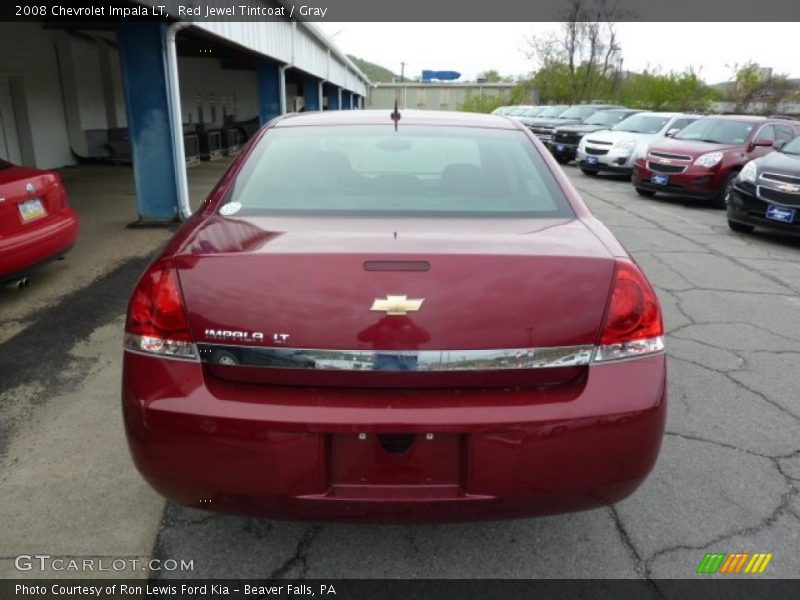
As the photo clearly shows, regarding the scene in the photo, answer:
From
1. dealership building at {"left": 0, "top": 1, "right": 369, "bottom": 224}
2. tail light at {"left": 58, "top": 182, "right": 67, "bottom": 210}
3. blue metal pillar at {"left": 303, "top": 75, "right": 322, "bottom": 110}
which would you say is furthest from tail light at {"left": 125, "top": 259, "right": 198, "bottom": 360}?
blue metal pillar at {"left": 303, "top": 75, "right": 322, "bottom": 110}

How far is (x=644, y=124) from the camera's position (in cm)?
1577

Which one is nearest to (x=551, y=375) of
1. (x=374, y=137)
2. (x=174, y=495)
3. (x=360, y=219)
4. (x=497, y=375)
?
(x=497, y=375)

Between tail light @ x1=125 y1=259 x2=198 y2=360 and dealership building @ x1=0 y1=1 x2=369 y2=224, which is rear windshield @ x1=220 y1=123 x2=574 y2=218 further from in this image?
dealership building @ x1=0 y1=1 x2=369 y2=224

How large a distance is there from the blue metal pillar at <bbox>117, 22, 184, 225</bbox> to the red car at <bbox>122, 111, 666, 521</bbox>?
685 cm

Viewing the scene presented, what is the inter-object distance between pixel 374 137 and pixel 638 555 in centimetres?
203

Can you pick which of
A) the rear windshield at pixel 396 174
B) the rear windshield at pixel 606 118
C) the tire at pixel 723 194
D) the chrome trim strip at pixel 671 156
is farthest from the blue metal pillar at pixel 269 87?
the rear windshield at pixel 396 174

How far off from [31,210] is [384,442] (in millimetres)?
4369

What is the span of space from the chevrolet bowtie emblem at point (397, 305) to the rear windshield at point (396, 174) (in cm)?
63

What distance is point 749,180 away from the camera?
26.7 feet

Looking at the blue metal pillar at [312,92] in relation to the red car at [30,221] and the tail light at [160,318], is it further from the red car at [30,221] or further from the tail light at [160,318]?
the tail light at [160,318]

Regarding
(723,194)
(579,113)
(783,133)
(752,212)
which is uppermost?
(579,113)

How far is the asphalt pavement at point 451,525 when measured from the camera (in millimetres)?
2299

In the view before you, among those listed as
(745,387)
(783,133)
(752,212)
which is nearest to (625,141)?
(783,133)

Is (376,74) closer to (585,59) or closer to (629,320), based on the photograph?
(585,59)
